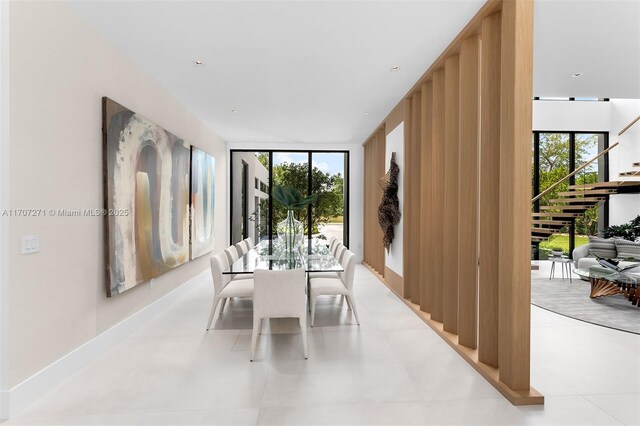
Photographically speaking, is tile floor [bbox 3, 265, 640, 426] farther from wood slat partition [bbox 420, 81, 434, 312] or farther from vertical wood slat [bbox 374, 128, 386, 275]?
vertical wood slat [bbox 374, 128, 386, 275]

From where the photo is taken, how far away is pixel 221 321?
13.0 feet

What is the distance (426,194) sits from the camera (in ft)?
13.6

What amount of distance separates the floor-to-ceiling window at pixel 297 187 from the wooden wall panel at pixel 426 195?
4030 millimetres

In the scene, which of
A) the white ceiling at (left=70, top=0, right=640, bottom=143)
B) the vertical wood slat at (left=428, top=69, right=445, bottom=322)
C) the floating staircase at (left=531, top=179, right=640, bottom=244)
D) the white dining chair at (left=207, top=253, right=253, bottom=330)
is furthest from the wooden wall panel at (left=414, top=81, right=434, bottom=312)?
the floating staircase at (left=531, top=179, right=640, bottom=244)

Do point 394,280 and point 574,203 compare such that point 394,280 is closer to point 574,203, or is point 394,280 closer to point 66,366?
point 66,366

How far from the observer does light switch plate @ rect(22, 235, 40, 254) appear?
7.36ft

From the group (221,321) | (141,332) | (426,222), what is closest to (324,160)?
(426,222)

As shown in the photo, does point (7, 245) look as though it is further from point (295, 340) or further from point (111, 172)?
point (295, 340)

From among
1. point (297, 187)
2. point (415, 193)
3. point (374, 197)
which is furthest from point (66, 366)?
point (297, 187)

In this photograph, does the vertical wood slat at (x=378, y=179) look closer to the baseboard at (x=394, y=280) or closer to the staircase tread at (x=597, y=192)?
the baseboard at (x=394, y=280)

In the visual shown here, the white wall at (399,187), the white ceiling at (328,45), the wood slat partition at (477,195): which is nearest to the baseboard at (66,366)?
the white ceiling at (328,45)

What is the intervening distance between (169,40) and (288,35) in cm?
113

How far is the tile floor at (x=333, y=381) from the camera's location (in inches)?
84.1

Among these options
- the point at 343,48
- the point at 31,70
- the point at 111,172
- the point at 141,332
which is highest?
the point at 343,48
